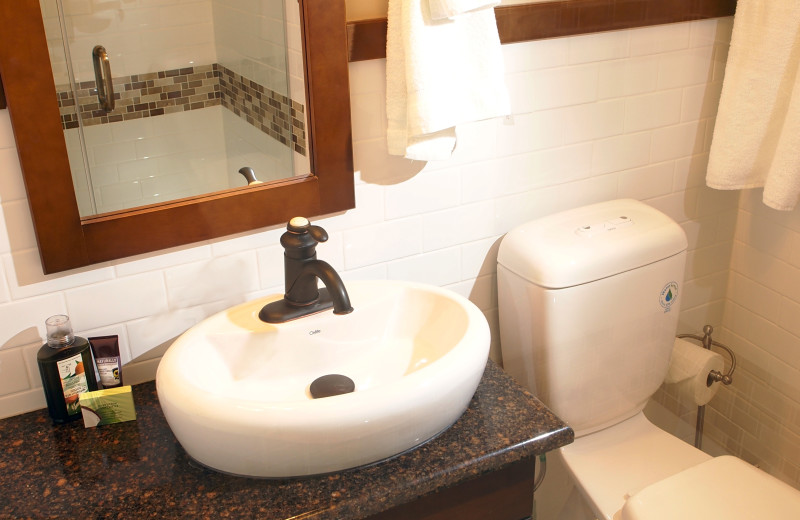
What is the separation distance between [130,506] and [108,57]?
70 centimetres

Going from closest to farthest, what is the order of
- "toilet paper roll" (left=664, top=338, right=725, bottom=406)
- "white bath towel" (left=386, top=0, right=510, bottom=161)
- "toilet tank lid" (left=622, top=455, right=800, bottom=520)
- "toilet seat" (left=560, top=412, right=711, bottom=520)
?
"white bath towel" (left=386, top=0, right=510, bottom=161)
"toilet tank lid" (left=622, top=455, right=800, bottom=520)
"toilet seat" (left=560, top=412, right=711, bottom=520)
"toilet paper roll" (left=664, top=338, right=725, bottom=406)

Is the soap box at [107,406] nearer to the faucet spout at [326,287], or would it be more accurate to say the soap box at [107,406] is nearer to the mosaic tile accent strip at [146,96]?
the faucet spout at [326,287]

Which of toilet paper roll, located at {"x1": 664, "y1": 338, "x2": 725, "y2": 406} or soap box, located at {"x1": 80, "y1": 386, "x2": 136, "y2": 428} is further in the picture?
toilet paper roll, located at {"x1": 664, "y1": 338, "x2": 725, "y2": 406}

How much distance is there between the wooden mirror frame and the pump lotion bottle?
107mm

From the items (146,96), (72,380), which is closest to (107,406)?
(72,380)

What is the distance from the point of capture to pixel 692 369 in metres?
1.96

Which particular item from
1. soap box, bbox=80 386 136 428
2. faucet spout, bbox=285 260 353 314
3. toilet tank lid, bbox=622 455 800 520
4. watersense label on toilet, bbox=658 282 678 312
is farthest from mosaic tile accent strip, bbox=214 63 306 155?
toilet tank lid, bbox=622 455 800 520

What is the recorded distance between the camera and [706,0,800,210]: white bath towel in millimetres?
1681

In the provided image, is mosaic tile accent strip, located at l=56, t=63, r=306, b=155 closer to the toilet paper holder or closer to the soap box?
the soap box

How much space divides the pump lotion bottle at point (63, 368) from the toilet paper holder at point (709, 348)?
145cm

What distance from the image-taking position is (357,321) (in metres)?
1.46

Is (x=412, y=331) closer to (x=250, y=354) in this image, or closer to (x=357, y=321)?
(x=357, y=321)

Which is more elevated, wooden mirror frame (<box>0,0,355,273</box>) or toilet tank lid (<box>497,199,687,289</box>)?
wooden mirror frame (<box>0,0,355,273</box>)

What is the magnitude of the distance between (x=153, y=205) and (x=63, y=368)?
0.31 metres
